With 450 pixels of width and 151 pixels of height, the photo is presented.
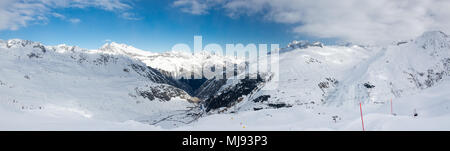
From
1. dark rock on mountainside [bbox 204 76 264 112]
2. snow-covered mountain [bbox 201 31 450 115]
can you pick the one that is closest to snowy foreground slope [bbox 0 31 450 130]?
snow-covered mountain [bbox 201 31 450 115]

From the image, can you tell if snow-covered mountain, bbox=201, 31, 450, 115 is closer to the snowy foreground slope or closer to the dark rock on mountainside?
the snowy foreground slope

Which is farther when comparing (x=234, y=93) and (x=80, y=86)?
(x=234, y=93)

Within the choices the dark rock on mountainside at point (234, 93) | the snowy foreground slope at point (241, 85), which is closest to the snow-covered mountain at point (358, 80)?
the snowy foreground slope at point (241, 85)

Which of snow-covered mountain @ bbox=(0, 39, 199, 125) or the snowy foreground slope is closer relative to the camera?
snow-covered mountain @ bbox=(0, 39, 199, 125)

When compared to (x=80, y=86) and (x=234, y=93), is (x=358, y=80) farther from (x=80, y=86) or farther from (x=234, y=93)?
(x=80, y=86)

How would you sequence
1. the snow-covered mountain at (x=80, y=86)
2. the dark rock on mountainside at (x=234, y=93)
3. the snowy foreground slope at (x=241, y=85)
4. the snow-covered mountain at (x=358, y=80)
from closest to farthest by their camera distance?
the snow-covered mountain at (x=80, y=86), the snowy foreground slope at (x=241, y=85), the snow-covered mountain at (x=358, y=80), the dark rock on mountainside at (x=234, y=93)

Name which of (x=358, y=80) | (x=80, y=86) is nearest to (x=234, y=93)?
(x=358, y=80)

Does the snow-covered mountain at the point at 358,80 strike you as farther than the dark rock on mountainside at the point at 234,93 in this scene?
No

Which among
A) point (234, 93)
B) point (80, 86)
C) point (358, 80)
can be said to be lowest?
point (234, 93)

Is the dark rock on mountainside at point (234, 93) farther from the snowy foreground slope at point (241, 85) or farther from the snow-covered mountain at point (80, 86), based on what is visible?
the snow-covered mountain at point (80, 86)

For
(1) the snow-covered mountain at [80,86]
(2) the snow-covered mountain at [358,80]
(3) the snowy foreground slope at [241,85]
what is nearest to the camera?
(1) the snow-covered mountain at [80,86]
